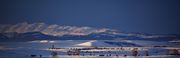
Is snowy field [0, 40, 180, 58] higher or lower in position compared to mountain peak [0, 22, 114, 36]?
lower

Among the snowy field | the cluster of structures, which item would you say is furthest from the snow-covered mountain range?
the cluster of structures

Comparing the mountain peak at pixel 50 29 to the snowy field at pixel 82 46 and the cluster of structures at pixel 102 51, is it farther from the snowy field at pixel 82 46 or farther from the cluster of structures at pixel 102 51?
the cluster of structures at pixel 102 51

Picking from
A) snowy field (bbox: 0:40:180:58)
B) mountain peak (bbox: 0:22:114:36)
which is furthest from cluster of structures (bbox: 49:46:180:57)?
mountain peak (bbox: 0:22:114:36)

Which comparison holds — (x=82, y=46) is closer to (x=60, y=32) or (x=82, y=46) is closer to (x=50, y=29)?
(x=60, y=32)

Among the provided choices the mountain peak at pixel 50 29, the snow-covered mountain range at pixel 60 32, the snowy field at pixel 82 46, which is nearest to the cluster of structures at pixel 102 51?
the snowy field at pixel 82 46

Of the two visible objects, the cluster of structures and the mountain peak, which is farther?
the mountain peak

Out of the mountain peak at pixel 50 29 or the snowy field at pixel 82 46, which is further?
the mountain peak at pixel 50 29

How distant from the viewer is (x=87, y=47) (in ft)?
53.5

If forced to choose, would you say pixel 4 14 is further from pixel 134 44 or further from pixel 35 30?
pixel 134 44

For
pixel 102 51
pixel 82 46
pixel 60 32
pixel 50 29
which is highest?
pixel 50 29

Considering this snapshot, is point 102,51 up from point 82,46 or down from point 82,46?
down

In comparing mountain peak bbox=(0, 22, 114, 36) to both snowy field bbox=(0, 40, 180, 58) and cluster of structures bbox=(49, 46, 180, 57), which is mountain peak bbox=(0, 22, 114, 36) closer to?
snowy field bbox=(0, 40, 180, 58)

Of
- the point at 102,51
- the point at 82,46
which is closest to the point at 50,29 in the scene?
the point at 82,46

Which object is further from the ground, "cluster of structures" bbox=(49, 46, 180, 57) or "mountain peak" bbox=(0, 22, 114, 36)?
"mountain peak" bbox=(0, 22, 114, 36)
